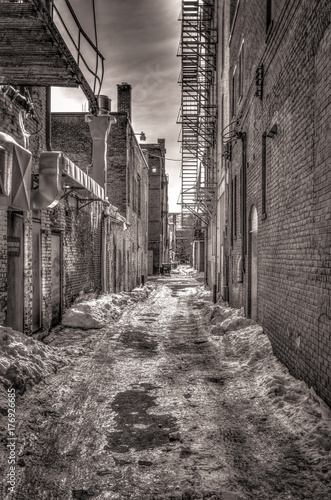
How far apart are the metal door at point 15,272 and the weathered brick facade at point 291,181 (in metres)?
4.62

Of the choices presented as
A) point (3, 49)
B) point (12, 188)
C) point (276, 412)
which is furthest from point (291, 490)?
point (3, 49)

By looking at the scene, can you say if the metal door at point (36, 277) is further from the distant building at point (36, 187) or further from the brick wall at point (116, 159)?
the brick wall at point (116, 159)

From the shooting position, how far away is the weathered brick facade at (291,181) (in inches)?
195

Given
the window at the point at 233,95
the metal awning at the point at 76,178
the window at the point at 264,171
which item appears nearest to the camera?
the metal awning at the point at 76,178

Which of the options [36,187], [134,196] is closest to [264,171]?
[36,187]

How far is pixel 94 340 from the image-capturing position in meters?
9.39

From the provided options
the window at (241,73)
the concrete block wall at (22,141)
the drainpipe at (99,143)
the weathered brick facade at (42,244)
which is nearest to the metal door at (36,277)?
the weathered brick facade at (42,244)

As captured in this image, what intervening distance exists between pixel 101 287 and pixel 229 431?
37.6ft

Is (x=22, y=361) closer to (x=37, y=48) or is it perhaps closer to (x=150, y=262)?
(x=37, y=48)

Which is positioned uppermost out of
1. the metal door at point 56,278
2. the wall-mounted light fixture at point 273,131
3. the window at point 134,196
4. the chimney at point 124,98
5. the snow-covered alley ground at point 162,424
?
the chimney at point 124,98

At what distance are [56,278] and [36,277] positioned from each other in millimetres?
1521

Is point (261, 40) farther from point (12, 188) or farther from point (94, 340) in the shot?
point (94, 340)

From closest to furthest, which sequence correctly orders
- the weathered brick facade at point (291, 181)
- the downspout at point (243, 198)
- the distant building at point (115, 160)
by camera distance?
the weathered brick facade at point (291, 181), the downspout at point (243, 198), the distant building at point (115, 160)

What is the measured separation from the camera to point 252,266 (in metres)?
10.4
